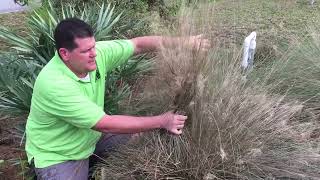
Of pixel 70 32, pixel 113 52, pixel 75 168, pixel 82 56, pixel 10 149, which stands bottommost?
pixel 10 149

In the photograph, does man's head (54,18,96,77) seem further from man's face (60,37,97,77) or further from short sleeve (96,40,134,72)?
short sleeve (96,40,134,72)

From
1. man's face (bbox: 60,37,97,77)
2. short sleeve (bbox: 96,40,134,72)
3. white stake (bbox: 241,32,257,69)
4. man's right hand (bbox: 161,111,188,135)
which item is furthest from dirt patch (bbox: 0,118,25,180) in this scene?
white stake (bbox: 241,32,257,69)

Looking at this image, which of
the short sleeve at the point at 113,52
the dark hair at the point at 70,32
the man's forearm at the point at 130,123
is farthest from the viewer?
the short sleeve at the point at 113,52

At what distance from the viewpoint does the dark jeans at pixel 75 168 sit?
11.7ft

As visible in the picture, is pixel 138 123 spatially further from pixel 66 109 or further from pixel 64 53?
pixel 64 53

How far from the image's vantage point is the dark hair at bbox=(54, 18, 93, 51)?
3273mm

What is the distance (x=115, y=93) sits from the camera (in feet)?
13.7

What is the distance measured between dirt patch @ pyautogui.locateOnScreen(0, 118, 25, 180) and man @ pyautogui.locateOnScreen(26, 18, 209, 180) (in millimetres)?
612

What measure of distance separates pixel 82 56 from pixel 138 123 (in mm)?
556

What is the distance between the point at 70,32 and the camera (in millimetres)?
3271

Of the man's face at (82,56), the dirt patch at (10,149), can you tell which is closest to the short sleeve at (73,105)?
the man's face at (82,56)

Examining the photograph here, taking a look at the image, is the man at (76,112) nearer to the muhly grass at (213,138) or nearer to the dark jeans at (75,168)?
the dark jeans at (75,168)

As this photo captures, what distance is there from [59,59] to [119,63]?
673 millimetres

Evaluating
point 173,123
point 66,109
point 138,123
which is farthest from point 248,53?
point 66,109
